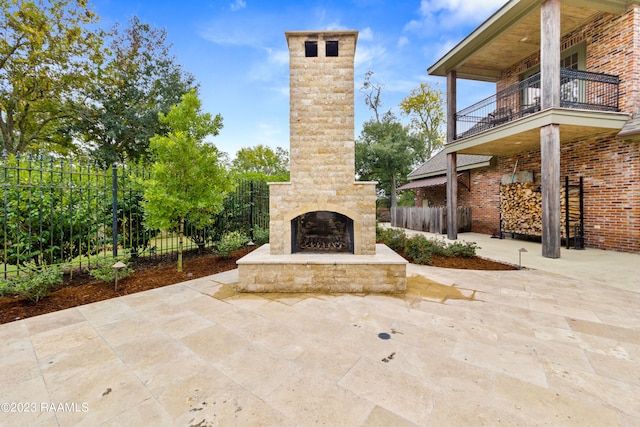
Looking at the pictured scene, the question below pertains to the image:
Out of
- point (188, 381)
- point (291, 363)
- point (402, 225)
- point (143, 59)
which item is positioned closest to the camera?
point (188, 381)

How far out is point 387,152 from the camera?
19.8 m

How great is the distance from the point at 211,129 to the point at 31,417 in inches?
186

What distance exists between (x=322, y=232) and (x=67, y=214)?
4744 mm

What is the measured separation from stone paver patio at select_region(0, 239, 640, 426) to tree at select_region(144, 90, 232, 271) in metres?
1.77

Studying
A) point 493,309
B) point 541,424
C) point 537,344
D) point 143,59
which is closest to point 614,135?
point 493,309

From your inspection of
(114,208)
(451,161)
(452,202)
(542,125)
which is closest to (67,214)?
(114,208)

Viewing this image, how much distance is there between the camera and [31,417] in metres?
1.63

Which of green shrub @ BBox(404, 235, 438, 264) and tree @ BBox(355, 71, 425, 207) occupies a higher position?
tree @ BBox(355, 71, 425, 207)

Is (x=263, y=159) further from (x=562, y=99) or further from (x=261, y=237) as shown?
(x=562, y=99)

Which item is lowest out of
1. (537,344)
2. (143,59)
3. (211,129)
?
(537,344)

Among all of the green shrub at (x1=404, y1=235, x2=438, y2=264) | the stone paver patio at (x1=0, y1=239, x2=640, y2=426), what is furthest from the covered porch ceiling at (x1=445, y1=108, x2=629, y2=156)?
the stone paver patio at (x1=0, y1=239, x2=640, y2=426)

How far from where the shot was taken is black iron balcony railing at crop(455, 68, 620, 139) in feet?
22.9

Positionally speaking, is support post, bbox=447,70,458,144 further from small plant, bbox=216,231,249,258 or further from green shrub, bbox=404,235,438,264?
small plant, bbox=216,231,249,258

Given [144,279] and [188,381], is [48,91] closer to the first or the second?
[144,279]
